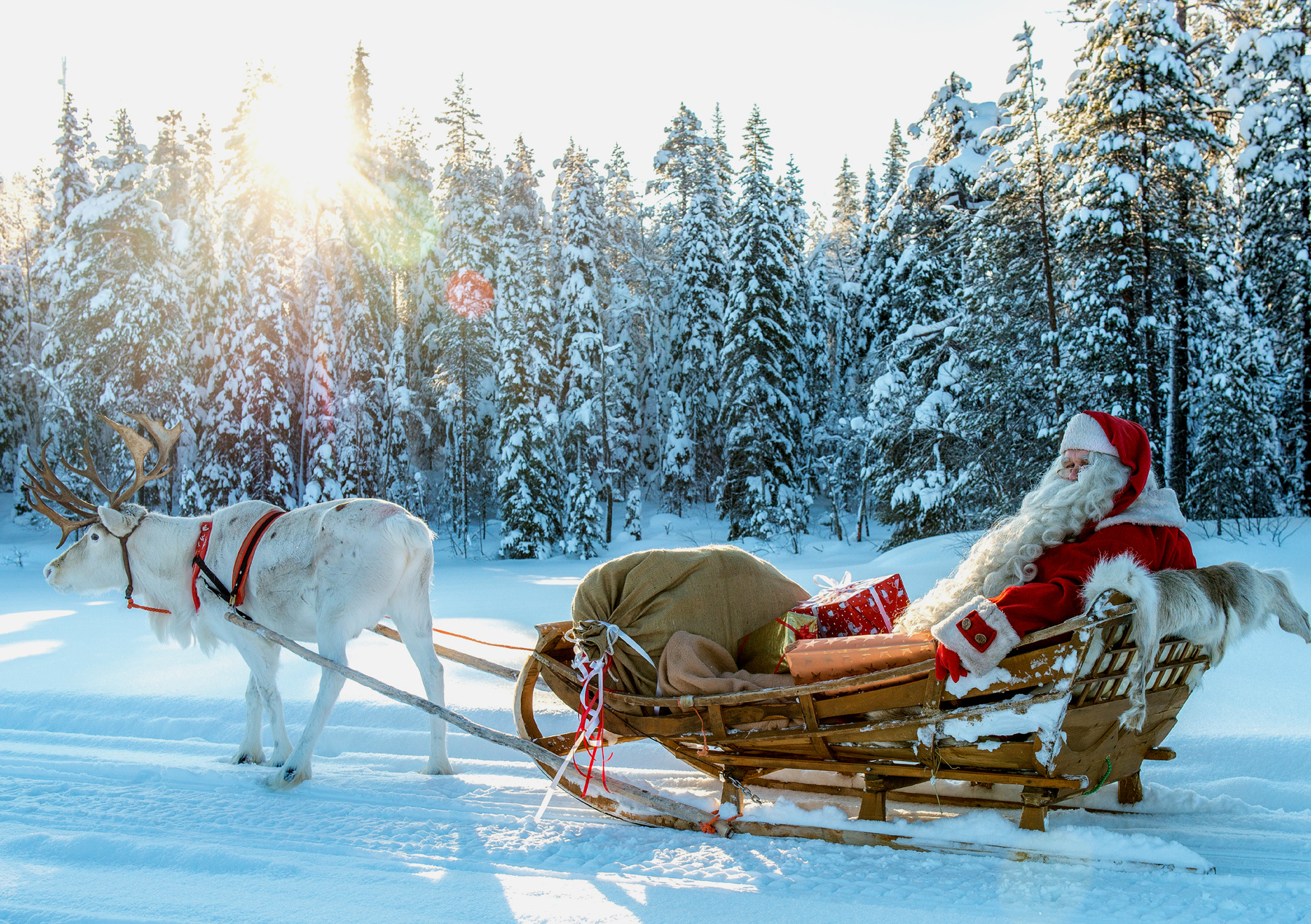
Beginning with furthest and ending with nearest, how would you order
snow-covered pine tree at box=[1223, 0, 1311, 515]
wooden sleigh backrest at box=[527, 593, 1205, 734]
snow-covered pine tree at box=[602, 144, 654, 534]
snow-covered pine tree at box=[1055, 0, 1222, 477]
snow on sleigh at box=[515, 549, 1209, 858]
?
snow-covered pine tree at box=[602, 144, 654, 534]
snow-covered pine tree at box=[1223, 0, 1311, 515]
snow-covered pine tree at box=[1055, 0, 1222, 477]
snow on sleigh at box=[515, 549, 1209, 858]
wooden sleigh backrest at box=[527, 593, 1205, 734]

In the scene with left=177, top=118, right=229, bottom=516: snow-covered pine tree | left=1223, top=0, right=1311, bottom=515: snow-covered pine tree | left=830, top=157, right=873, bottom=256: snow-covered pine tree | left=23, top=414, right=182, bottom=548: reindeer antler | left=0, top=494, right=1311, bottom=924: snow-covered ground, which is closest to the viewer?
left=0, top=494, right=1311, bottom=924: snow-covered ground

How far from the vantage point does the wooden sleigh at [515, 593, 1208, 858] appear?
3.28 metres

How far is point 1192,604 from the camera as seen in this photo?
11.0ft

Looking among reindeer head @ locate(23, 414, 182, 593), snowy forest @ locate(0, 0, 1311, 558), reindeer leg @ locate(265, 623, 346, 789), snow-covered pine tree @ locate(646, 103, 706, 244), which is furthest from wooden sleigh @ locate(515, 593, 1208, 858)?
snow-covered pine tree @ locate(646, 103, 706, 244)

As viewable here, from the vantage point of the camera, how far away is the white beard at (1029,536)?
3754 mm

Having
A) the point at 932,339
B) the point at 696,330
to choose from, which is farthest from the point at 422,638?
the point at 696,330

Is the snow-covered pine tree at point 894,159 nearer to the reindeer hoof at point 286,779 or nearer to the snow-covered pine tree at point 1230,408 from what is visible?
the snow-covered pine tree at point 1230,408

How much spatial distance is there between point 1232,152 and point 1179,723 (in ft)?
52.3

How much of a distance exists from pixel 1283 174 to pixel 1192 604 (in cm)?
1865

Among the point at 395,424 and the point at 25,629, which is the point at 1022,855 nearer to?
the point at 25,629

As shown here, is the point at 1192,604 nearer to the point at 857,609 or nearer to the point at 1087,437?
the point at 1087,437

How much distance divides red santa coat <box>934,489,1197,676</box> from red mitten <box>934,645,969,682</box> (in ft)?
0.12

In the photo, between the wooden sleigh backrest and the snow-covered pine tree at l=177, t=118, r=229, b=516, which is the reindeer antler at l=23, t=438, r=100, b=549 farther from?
the snow-covered pine tree at l=177, t=118, r=229, b=516

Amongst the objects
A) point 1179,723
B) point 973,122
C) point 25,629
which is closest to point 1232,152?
point 973,122
